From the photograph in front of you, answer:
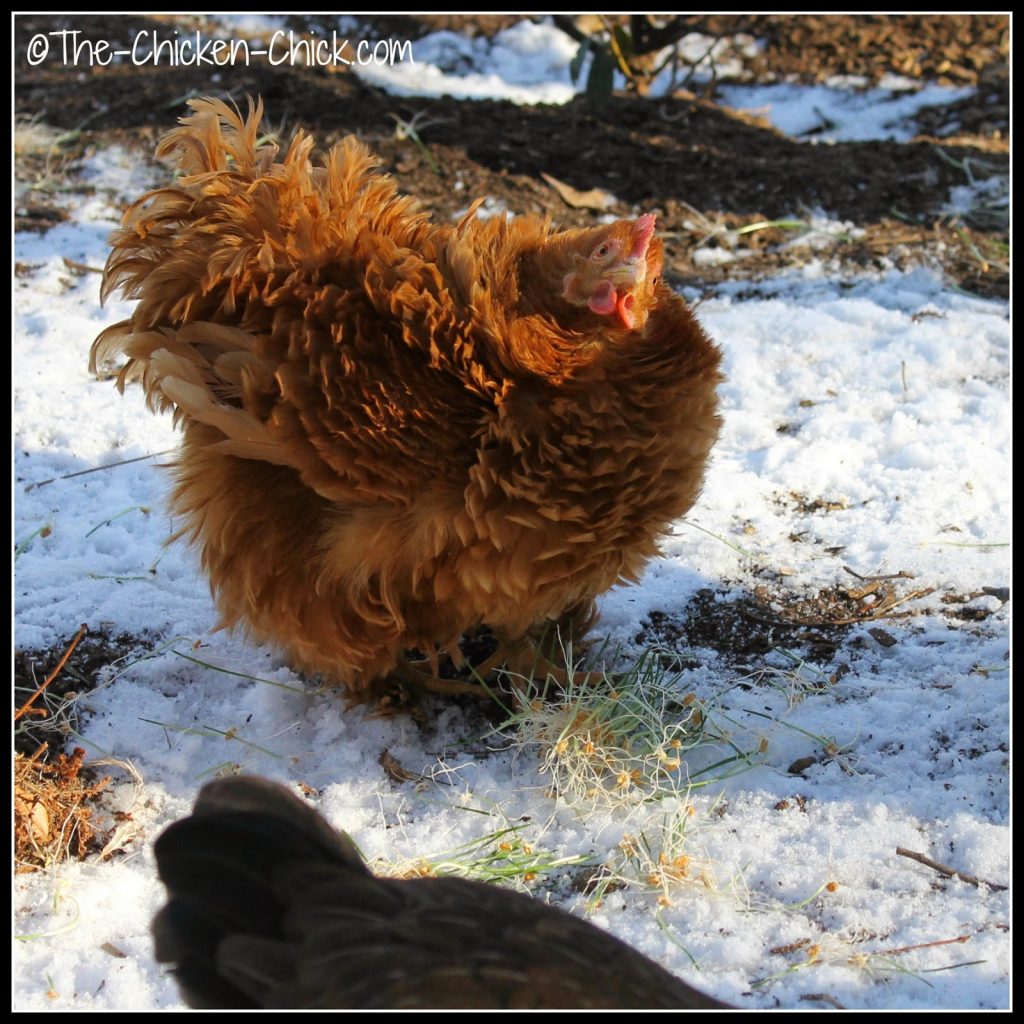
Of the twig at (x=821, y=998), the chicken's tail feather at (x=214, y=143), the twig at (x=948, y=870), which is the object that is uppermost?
the chicken's tail feather at (x=214, y=143)

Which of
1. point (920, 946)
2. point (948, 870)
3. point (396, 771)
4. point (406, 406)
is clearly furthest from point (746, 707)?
point (406, 406)

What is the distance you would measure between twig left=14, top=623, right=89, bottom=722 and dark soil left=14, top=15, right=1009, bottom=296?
2.77m

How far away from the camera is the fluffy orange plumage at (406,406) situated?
2195 mm

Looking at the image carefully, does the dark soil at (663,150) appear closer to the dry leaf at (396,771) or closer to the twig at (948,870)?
the dry leaf at (396,771)

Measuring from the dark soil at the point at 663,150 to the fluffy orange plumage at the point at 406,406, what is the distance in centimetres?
256

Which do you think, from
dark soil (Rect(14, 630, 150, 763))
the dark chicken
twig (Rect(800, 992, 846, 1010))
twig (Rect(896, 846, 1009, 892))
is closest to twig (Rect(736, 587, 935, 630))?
twig (Rect(896, 846, 1009, 892))

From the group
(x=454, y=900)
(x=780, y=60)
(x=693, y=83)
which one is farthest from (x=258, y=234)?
(x=780, y=60)

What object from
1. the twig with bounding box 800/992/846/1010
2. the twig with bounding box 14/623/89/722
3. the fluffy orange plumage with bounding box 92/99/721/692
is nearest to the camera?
the twig with bounding box 800/992/846/1010

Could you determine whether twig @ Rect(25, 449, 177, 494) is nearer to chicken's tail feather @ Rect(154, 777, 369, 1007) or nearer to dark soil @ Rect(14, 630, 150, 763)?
dark soil @ Rect(14, 630, 150, 763)

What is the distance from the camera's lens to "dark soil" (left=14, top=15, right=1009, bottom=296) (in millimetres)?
4922

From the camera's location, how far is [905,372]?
400 centimetres

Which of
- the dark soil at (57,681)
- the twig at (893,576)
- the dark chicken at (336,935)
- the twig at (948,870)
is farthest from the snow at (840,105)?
the dark chicken at (336,935)

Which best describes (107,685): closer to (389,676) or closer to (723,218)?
(389,676)

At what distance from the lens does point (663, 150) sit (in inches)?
216
